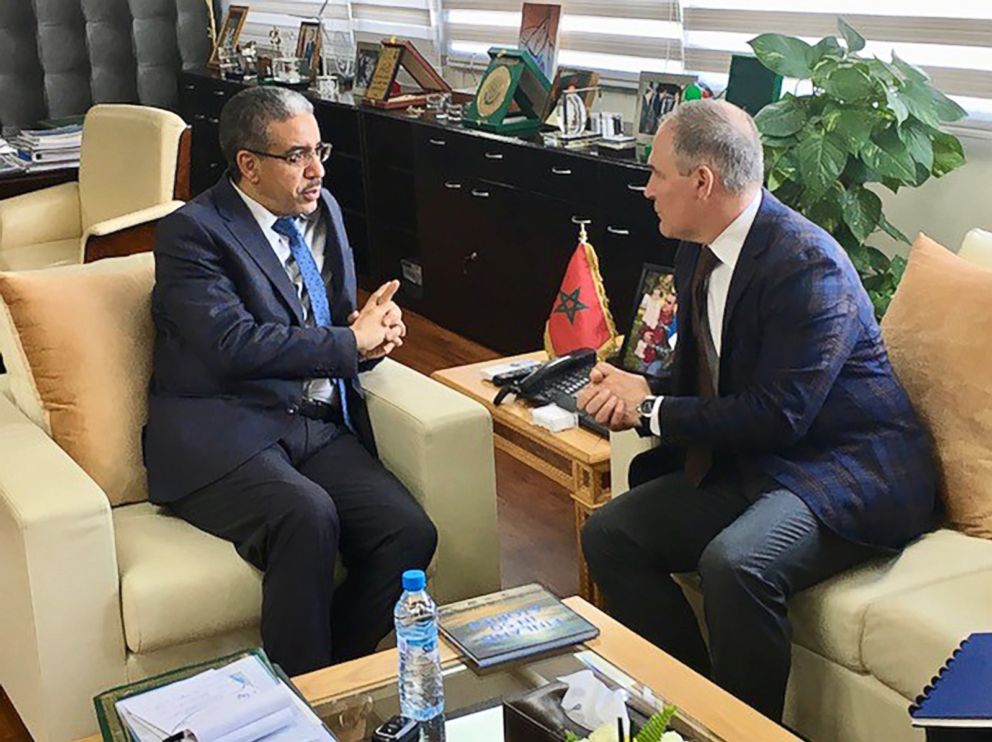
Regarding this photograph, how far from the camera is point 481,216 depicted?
16.0 ft

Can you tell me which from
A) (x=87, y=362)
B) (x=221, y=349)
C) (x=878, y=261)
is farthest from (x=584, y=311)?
(x=87, y=362)

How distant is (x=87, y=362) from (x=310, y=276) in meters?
0.47

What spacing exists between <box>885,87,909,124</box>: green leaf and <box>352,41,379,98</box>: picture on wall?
2.90 metres

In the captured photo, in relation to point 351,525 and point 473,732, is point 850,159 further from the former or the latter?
point 473,732

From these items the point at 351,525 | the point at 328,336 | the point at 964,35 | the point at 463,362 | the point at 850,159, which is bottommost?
the point at 463,362

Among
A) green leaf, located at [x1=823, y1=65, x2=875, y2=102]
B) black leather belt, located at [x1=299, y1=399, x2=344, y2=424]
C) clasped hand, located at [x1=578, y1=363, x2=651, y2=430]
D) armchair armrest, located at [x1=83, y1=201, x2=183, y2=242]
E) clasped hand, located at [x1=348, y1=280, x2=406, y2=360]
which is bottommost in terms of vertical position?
black leather belt, located at [x1=299, y1=399, x2=344, y2=424]

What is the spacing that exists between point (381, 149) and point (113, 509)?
2.97 metres

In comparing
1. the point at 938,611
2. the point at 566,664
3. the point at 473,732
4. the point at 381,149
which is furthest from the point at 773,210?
the point at 381,149

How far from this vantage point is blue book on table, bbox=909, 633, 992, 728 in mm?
1674

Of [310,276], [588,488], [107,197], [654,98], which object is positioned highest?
[654,98]

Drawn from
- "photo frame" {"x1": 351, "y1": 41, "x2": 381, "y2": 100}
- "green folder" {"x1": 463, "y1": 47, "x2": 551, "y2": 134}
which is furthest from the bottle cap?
"photo frame" {"x1": 351, "y1": 41, "x2": 381, "y2": 100}

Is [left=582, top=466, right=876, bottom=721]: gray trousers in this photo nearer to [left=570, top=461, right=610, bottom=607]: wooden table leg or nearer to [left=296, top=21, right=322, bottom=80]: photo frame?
[left=570, top=461, right=610, bottom=607]: wooden table leg

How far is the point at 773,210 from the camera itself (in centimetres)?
249

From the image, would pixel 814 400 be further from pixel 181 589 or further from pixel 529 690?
pixel 181 589
